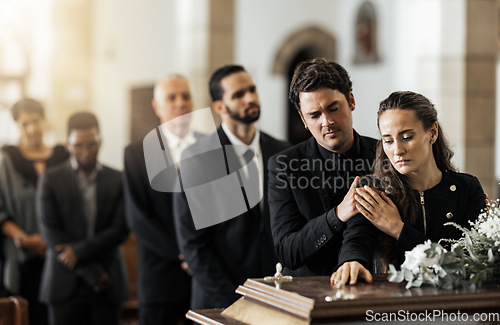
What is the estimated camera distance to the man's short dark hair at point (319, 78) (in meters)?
2.38

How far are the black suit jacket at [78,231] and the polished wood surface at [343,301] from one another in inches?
103

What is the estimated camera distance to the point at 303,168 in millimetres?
2572

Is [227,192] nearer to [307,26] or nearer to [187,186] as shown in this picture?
[187,186]

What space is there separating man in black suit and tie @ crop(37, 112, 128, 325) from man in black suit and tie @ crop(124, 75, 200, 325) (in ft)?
0.76

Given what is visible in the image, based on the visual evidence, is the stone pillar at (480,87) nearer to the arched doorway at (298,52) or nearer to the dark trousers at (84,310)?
the dark trousers at (84,310)

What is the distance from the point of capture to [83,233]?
4.79 m

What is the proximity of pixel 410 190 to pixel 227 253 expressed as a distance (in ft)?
4.92

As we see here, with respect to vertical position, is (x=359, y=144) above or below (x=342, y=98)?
below

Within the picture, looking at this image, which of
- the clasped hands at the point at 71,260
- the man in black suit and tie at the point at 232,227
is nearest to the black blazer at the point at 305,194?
the man in black suit and tie at the point at 232,227

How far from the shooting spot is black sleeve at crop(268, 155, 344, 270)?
2367mm

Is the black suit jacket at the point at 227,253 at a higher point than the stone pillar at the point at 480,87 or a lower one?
lower

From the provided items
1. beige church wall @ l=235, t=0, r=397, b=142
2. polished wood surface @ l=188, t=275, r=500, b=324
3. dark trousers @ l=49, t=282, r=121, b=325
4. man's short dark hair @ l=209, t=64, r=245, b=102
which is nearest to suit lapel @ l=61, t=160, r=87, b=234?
dark trousers @ l=49, t=282, r=121, b=325

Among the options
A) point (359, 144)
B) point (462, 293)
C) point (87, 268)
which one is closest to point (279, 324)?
point (462, 293)

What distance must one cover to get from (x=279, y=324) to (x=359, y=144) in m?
0.79
